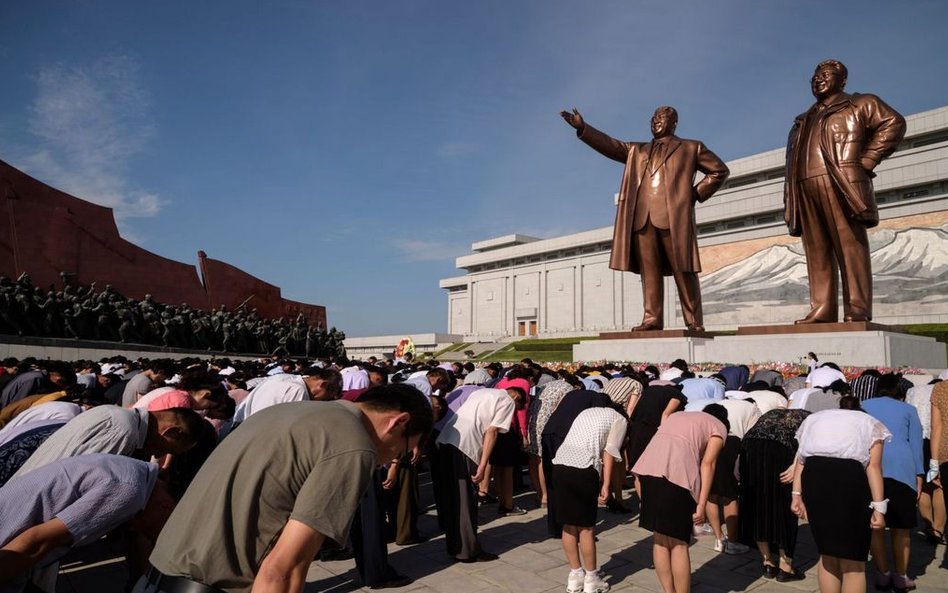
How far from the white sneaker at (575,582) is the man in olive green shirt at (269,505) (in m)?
2.72

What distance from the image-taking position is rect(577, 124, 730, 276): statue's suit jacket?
12.5 meters

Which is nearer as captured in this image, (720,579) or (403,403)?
(403,403)

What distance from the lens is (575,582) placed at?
3883mm

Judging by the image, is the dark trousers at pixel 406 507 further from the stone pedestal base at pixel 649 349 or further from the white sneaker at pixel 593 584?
the stone pedestal base at pixel 649 349

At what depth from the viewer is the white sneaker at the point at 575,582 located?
12.7 ft

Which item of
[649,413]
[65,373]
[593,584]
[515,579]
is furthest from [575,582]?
[65,373]

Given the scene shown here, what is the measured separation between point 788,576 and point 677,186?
31.6ft

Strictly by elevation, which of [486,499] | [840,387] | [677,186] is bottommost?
[486,499]

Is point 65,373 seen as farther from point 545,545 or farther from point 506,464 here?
point 545,545

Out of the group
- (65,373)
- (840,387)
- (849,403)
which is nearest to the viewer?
(849,403)

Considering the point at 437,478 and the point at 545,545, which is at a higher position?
the point at 437,478

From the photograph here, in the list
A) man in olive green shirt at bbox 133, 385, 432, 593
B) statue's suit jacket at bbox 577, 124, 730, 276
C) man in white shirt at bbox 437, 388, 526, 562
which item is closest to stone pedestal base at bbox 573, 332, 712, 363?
statue's suit jacket at bbox 577, 124, 730, 276

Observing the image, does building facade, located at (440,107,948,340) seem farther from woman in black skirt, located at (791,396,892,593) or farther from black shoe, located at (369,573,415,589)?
black shoe, located at (369,573,415,589)

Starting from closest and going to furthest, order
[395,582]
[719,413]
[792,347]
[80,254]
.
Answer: [719,413] → [395,582] → [792,347] → [80,254]
